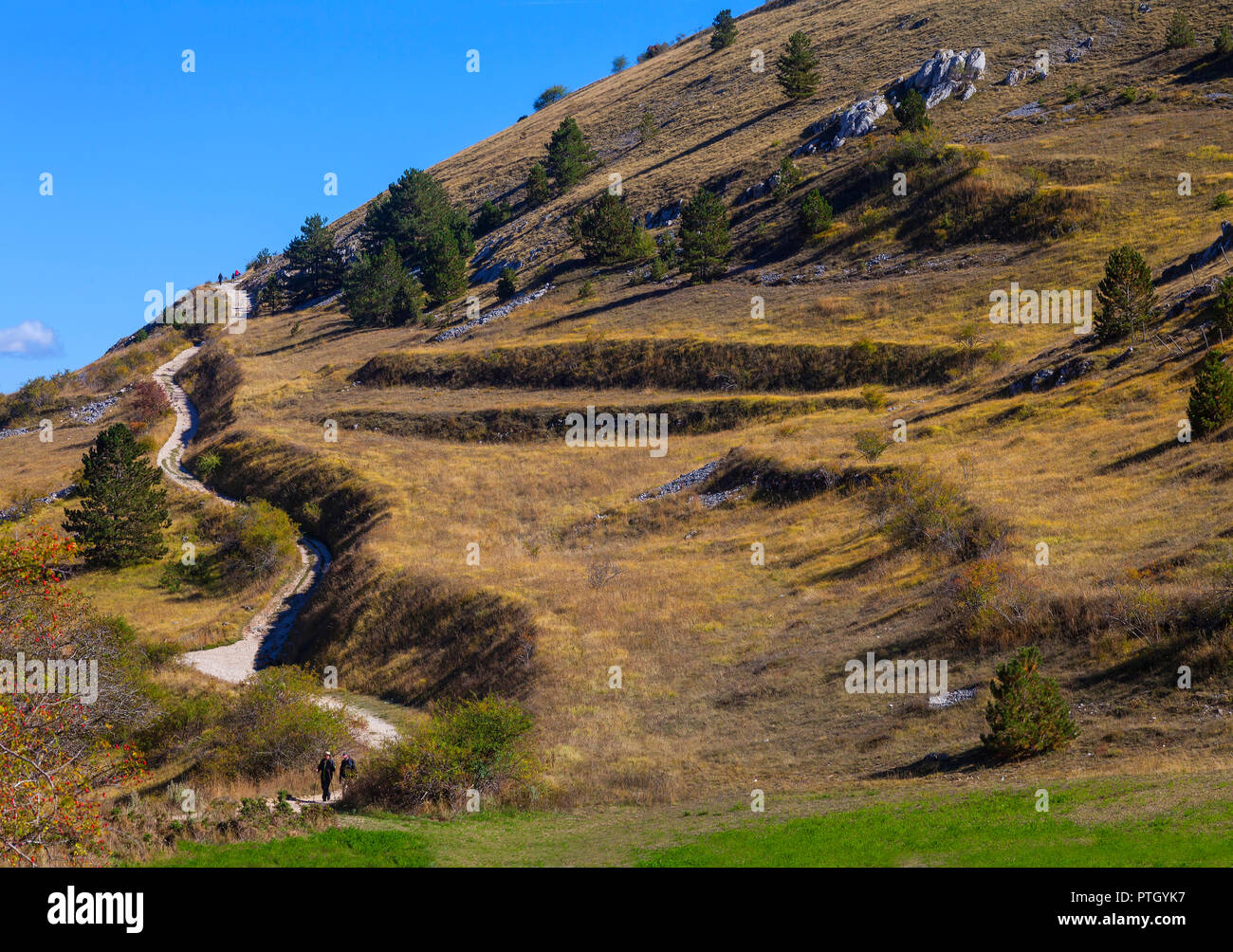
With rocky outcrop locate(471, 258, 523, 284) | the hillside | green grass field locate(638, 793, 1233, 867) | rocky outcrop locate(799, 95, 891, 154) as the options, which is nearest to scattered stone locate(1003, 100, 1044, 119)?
the hillside

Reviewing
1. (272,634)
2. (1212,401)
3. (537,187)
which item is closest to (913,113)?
(537,187)

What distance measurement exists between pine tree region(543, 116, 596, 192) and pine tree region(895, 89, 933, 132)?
153ft

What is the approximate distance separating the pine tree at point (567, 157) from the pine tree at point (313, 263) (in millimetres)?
33527

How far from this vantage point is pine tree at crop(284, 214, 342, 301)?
13375 centimetres

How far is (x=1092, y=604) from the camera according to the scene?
2714 centimetres

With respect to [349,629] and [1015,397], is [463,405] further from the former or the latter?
[1015,397]

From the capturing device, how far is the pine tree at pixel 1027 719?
869 inches

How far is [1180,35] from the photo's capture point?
96.2 metres

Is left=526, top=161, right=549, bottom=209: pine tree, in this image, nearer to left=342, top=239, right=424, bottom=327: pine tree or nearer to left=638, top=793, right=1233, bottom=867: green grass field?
left=342, top=239, right=424, bottom=327: pine tree

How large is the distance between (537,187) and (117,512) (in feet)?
262

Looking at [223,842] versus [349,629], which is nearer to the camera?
[223,842]

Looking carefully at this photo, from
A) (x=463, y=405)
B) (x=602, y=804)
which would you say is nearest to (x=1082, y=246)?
(x=463, y=405)
